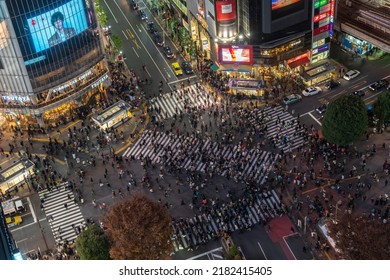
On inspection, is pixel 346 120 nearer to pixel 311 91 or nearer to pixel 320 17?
pixel 311 91

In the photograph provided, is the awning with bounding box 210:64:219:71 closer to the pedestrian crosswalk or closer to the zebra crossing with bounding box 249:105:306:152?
the zebra crossing with bounding box 249:105:306:152

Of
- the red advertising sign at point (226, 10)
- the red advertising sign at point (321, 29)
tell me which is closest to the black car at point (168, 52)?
the red advertising sign at point (226, 10)

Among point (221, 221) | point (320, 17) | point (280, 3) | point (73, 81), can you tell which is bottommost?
point (221, 221)

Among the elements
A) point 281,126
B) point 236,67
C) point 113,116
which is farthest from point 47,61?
point 281,126

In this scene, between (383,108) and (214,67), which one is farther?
(214,67)

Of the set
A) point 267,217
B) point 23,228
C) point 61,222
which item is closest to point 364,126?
point 267,217

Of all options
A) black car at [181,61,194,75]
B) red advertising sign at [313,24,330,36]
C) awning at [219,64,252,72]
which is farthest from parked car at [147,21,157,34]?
red advertising sign at [313,24,330,36]
